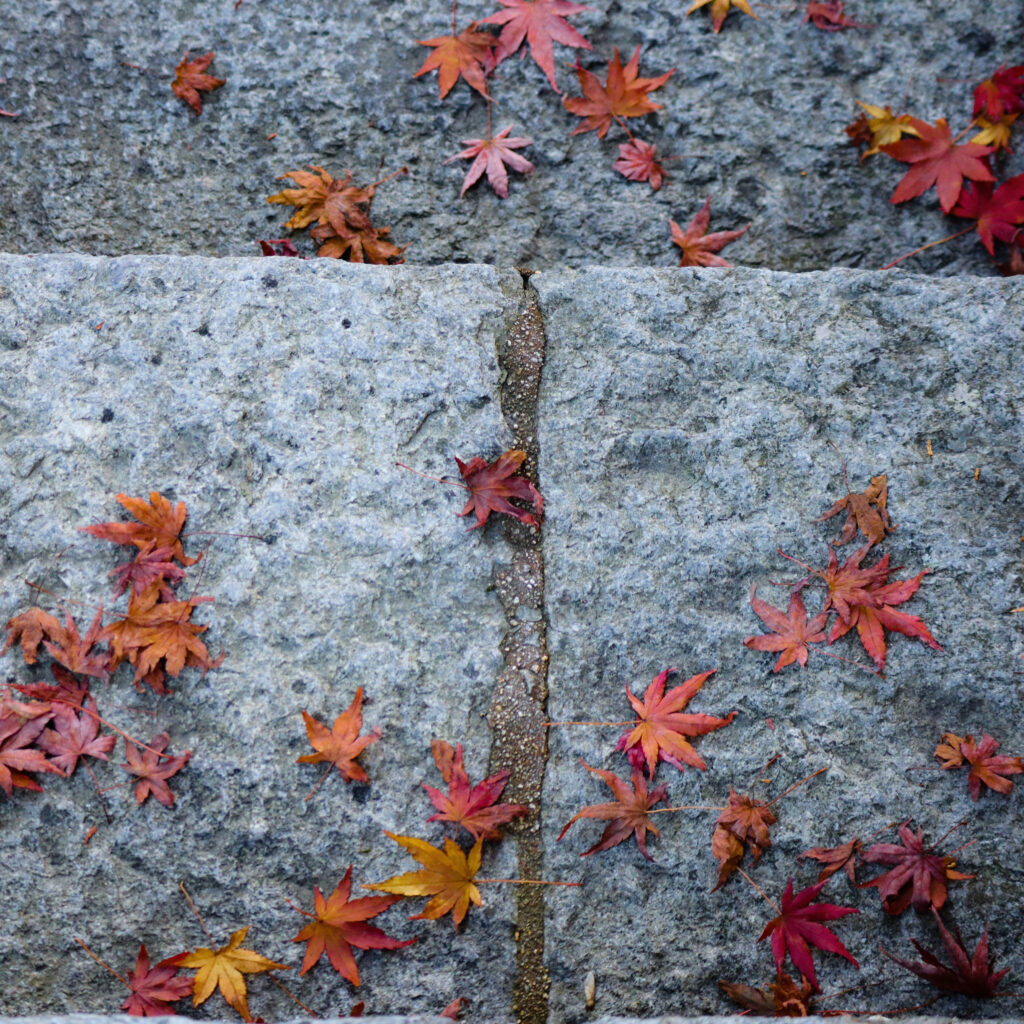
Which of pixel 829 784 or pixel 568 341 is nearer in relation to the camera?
pixel 829 784

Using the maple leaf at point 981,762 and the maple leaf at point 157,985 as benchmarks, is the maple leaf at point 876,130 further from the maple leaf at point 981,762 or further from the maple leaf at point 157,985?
the maple leaf at point 157,985

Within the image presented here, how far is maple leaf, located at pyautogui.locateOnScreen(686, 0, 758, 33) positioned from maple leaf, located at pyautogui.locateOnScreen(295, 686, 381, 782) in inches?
77.9

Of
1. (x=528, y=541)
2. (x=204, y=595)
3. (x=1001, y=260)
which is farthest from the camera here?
(x=1001, y=260)

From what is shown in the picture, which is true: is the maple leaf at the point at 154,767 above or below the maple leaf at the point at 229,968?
above

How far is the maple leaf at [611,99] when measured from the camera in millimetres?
2113

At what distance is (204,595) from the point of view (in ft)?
5.06

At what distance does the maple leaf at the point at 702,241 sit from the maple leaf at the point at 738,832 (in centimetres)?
132

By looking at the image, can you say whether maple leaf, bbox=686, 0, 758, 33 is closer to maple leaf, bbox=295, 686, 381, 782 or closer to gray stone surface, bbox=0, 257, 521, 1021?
gray stone surface, bbox=0, 257, 521, 1021

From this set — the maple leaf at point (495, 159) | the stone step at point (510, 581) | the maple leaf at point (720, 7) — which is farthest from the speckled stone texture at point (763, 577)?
the maple leaf at point (720, 7)

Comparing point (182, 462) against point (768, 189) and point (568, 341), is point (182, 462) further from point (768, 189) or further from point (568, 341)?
point (768, 189)

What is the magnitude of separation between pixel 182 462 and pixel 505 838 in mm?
965

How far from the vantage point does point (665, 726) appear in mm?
1524

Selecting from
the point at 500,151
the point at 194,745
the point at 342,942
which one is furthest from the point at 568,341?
the point at 342,942

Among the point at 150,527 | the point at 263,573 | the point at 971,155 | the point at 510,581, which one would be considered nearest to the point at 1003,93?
the point at 971,155
